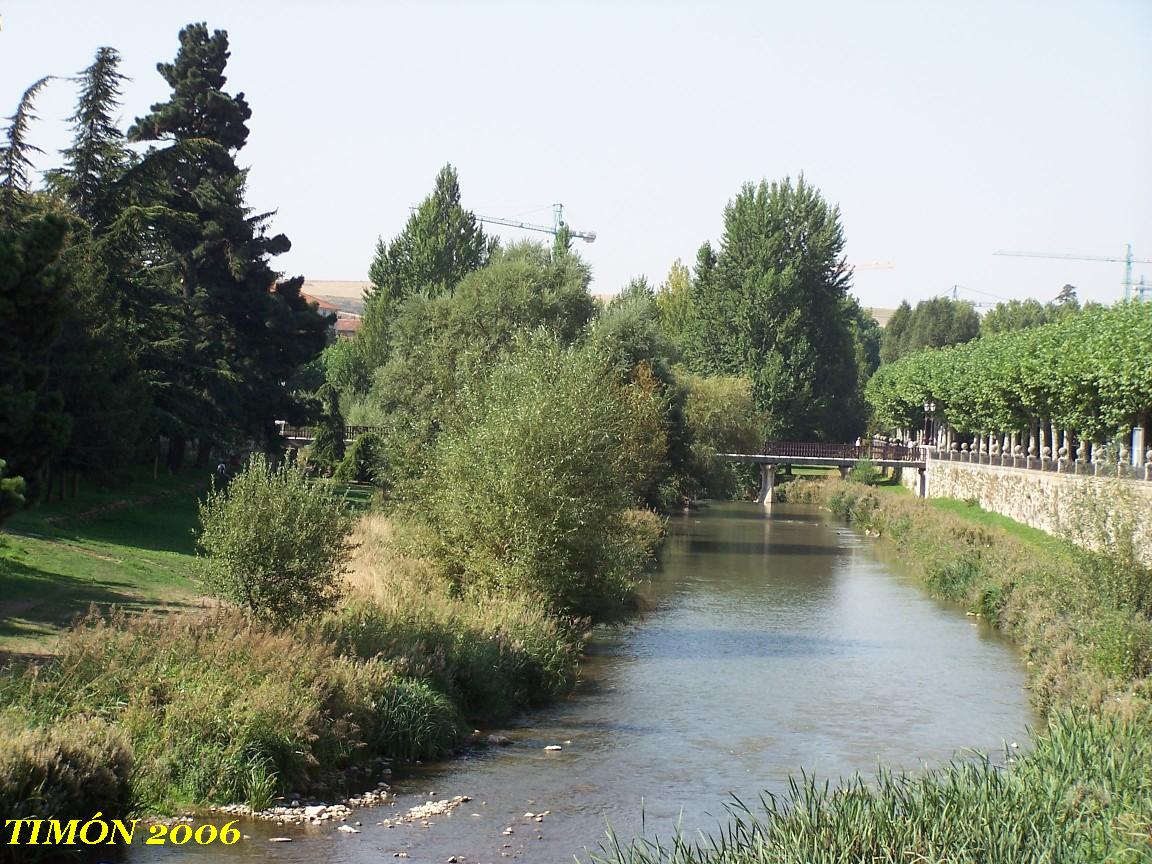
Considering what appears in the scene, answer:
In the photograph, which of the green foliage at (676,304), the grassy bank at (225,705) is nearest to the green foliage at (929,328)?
the green foliage at (676,304)

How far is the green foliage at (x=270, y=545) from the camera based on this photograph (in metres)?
21.8

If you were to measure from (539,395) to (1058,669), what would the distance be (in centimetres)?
1310

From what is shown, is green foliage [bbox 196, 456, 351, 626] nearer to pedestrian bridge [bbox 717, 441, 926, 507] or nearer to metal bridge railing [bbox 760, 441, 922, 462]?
pedestrian bridge [bbox 717, 441, 926, 507]

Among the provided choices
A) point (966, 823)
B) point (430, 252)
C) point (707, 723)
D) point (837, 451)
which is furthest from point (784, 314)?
point (966, 823)

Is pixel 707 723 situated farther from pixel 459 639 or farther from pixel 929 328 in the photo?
pixel 929 328

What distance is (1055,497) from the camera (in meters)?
48.8

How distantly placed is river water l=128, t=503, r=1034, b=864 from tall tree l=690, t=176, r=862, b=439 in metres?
48.4

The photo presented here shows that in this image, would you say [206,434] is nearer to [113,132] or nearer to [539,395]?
[113,132]

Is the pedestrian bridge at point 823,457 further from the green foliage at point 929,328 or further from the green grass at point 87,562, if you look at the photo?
the green foliage at point 929,328

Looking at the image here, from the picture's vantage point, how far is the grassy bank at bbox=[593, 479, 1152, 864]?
39.7 ft

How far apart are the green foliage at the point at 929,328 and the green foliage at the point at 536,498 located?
114 meters

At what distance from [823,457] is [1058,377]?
3773cm

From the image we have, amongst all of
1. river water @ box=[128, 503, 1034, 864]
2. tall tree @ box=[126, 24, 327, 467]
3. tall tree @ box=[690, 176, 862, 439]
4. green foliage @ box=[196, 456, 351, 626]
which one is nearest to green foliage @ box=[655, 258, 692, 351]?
tall tree @ box=[690, 176, 862, 439]

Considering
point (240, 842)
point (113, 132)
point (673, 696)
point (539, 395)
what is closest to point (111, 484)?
point (113, 132)
